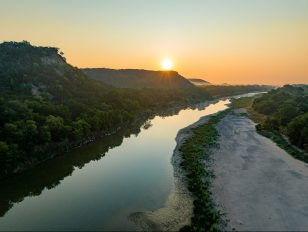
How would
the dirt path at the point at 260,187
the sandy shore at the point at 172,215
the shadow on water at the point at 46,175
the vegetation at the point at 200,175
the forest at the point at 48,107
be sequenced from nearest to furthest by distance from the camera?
1. the vegetation at the point at 200,175
2. the sandy shore at the point at 172,215
3. the dirt path at the point at 260,187
4. the shadow on water at the point at 46,175
5. the forest at the point at 48,107

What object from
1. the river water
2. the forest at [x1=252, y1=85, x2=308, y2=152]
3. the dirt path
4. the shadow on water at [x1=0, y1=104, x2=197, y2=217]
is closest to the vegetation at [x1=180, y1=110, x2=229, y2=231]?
the dirt path

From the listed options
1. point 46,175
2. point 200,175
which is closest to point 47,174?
point 46,175

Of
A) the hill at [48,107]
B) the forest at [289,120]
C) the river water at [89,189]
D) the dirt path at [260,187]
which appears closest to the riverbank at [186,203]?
the river water at [89,189]

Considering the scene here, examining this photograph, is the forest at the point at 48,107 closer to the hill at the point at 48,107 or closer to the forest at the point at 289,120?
the hill at the point at 48,107

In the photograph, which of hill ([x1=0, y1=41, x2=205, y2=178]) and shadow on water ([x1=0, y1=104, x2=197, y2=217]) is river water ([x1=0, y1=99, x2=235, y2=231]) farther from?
hill ([x1=0, y1=41, x2=205, y2=178])

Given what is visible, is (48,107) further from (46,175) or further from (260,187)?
(260,187)
